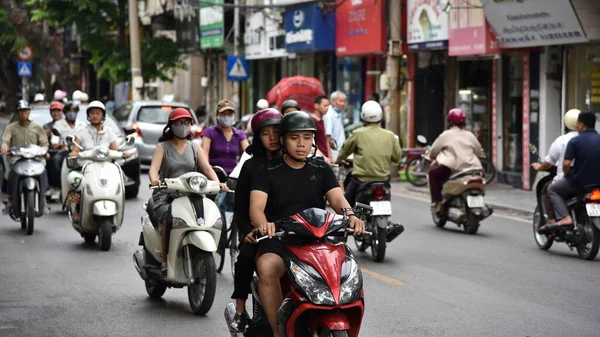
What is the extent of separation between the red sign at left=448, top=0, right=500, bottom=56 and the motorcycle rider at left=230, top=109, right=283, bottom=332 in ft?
51.9

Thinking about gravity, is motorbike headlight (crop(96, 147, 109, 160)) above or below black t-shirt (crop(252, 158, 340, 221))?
below

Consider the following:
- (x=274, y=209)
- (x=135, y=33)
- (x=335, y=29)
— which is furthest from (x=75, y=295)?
(x=135, y=33)

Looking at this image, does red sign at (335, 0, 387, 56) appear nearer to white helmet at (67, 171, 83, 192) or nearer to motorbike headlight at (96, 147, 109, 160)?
white helmet at (67, 171, 83, 192)

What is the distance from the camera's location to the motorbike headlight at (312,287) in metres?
6.16

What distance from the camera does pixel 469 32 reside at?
2338 cm

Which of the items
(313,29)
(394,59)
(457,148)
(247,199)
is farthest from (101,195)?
(313,29)

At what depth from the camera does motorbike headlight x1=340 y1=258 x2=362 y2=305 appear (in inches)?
245

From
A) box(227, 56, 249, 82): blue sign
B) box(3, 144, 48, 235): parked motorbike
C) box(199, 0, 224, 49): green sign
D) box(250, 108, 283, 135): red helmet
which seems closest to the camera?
box(250, 108, 283, 135): red helmet

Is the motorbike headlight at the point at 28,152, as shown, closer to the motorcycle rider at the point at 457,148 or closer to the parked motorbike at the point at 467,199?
the motorcycle rider at the point at 457,148

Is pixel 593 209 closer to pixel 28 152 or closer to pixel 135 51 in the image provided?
pixel 28 152

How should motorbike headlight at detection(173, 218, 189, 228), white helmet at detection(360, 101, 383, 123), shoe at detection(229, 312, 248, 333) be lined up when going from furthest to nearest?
white helmet at detection(360, 101, 383, 123), motorbike headlight at detection(173, 218, 189, 228), shoe at detection(229, 312, 248, 333)

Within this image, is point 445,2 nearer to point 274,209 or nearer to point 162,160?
point 162,160

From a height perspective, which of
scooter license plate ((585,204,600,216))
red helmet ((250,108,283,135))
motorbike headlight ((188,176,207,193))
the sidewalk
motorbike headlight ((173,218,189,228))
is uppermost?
red helmet ((250,108,283,135))

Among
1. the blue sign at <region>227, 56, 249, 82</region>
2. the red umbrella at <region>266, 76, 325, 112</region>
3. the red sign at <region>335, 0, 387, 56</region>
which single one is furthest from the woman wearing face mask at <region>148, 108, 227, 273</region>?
the blue sign at <region>227, 56, 249, 82</region>
